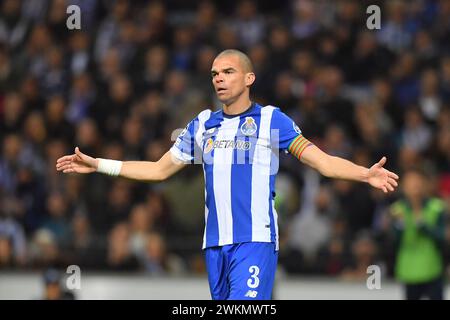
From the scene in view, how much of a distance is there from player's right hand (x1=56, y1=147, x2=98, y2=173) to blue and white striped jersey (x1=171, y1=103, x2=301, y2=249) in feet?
2.64

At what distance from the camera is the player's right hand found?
6836 millimetres

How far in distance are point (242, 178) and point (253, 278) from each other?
655 millimetres

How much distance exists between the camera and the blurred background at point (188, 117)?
39.0 ft

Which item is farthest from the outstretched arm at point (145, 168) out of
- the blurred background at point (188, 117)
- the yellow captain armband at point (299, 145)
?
the blurred background at point (188, 117)

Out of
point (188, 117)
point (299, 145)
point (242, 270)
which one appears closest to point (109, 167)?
point (242, 270)

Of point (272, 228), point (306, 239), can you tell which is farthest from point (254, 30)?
point (272, 228)

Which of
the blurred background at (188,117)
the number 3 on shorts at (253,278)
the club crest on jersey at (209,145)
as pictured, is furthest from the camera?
the blurred background at (188,117)

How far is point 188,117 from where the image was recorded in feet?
44.0

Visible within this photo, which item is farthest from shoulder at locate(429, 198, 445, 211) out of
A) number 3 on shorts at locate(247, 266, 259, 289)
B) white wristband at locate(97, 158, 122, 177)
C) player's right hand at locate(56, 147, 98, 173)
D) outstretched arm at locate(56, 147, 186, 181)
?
player's right hand at locate(56, 147, 98, 173)

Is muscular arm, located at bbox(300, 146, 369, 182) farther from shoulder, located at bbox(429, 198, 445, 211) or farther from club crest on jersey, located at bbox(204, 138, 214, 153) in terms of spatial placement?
shoulder, located at bbox(429, 198, 445, 211)

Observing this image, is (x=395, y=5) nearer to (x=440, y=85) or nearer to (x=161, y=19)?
(x=440, y=85)

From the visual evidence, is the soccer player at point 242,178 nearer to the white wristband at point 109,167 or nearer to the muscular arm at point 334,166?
the muscular arm at point 334,166

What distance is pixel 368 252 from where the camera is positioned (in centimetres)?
1134
